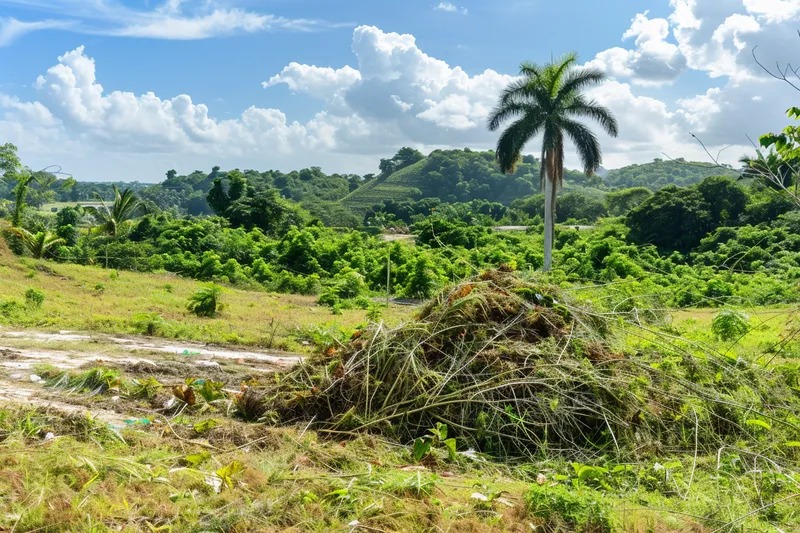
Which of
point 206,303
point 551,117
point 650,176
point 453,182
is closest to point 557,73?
point 551,117

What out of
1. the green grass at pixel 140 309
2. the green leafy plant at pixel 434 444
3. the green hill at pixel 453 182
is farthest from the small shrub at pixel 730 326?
the green hill at pixel 453 182

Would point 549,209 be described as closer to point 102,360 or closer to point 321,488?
point 102,360

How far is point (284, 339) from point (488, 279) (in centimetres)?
493

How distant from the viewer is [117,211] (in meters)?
32.8

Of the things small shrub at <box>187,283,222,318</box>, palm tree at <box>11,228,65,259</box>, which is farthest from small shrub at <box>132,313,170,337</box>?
palm tree at <box>11,228,65,259</box>

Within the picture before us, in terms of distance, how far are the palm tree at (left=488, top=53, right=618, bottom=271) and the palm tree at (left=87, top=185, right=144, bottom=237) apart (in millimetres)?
19839

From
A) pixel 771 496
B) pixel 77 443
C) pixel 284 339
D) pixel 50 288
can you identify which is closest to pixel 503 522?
pixel 771 496

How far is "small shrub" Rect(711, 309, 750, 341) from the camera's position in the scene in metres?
10.8

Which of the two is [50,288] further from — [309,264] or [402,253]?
[402,253]

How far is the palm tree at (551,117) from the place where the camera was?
75.4 ft

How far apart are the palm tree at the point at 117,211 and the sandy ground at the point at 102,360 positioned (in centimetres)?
2288

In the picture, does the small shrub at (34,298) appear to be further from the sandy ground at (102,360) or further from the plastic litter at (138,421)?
the plastic litter at (138,421)

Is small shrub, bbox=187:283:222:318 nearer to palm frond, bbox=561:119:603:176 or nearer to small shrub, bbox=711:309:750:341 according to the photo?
small shrub, bbox=711:309:750:341

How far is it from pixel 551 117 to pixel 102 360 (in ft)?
60.4
